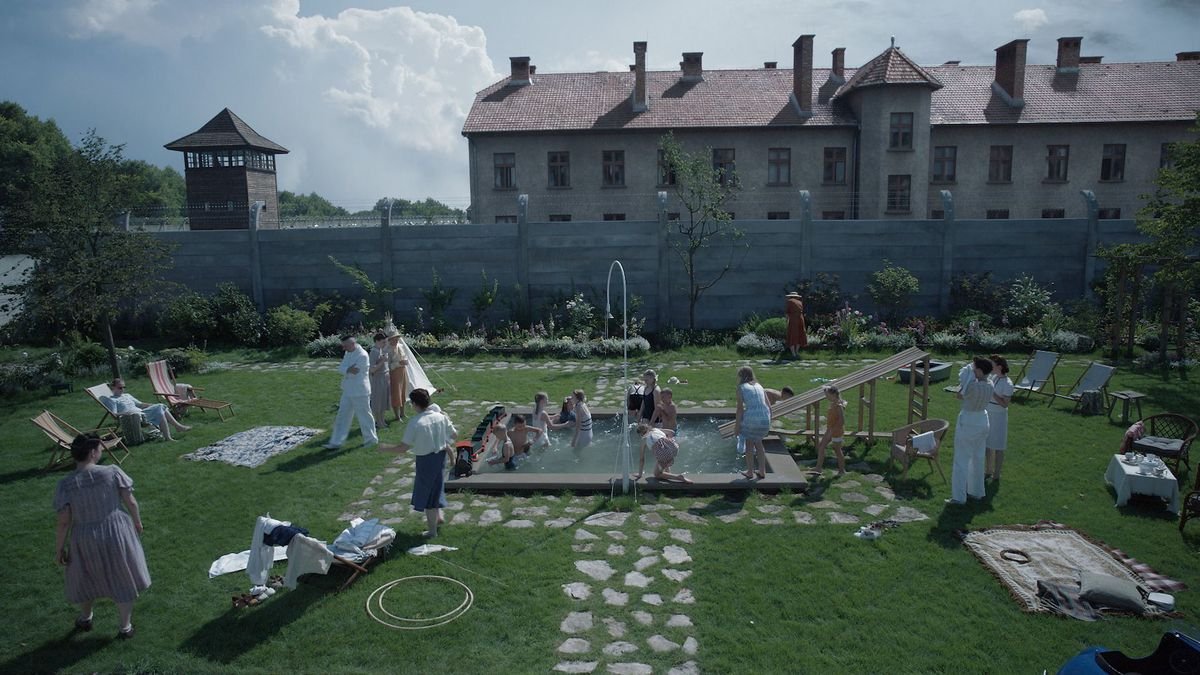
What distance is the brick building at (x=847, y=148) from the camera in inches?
1190

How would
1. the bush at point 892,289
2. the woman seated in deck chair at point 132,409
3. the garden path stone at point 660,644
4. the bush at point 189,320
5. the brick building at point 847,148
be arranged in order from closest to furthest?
the garden path stone at point 660,644
the woman seated in deck chair at point 132,409
the bush at point 892,289
the bush at point 189,320
the brick building at point 847,148

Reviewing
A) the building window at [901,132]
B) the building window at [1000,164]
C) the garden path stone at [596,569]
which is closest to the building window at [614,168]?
the building window at [901,132]

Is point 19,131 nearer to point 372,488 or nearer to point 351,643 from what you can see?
point 372,488

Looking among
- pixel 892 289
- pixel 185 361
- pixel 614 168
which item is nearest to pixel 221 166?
pixel 614 168

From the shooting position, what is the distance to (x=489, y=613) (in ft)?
21.6

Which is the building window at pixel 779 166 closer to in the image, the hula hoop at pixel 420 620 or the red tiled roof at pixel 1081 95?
the red tiled roof at pixel 1081 95

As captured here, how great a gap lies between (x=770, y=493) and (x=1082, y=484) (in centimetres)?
390

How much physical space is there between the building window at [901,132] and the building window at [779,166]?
→ 3.89 meters

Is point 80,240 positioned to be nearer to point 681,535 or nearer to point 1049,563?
point 681,535

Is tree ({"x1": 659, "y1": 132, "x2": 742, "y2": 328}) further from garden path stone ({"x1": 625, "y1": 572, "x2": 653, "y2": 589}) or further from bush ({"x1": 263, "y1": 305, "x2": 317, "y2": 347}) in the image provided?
garden path stone ({"x1": 625, "y1": 572, "x2": 653, "y2": 589})

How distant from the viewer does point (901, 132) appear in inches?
1159

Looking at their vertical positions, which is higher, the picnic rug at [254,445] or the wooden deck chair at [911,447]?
the wooden deck chair at [911,447]

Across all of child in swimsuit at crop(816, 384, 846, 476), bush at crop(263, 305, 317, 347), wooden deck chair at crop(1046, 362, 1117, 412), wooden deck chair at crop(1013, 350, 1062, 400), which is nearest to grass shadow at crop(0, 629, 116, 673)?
child in swimsuit at crop(816, 384, 846, 476)

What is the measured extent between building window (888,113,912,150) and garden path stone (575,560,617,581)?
26.5 meters
